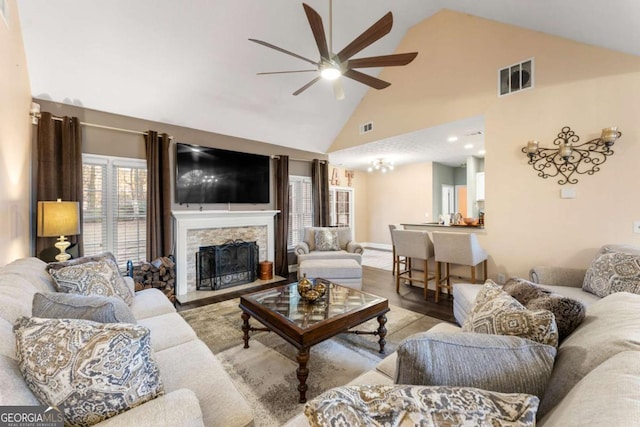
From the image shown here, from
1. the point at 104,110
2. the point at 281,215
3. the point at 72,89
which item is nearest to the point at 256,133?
the point at 281,215

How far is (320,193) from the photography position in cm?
589

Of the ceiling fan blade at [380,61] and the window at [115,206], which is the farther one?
the window at [115,206]

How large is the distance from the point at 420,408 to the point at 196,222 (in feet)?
13.6

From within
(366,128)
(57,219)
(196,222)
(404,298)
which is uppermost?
(366,128)

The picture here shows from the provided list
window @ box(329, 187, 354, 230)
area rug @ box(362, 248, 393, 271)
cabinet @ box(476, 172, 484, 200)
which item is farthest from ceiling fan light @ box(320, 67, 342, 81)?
cabinet @ box(476, 172, 484, 200)

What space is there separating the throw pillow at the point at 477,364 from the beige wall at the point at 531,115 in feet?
10.1

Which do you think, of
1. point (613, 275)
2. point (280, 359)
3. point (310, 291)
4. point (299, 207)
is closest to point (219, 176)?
point (299, 207)

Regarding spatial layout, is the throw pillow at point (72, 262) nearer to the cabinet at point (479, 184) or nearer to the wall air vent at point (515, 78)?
the wall air vent at point (515, 78)

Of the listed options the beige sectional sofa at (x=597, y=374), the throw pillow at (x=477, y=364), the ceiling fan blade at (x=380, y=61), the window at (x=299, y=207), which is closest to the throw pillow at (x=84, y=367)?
the beige sectional sofa at (x=597, y=374)

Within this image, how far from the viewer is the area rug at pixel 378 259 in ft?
19.2

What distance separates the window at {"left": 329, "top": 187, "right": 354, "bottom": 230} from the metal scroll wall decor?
4936mm

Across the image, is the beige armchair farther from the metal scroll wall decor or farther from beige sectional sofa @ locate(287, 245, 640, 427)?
A: beige sectional sofa @ locate(287, 245, 640, 427)

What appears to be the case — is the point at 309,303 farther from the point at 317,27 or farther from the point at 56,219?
the point at 56,219

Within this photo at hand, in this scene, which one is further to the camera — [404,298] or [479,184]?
[479,184]
